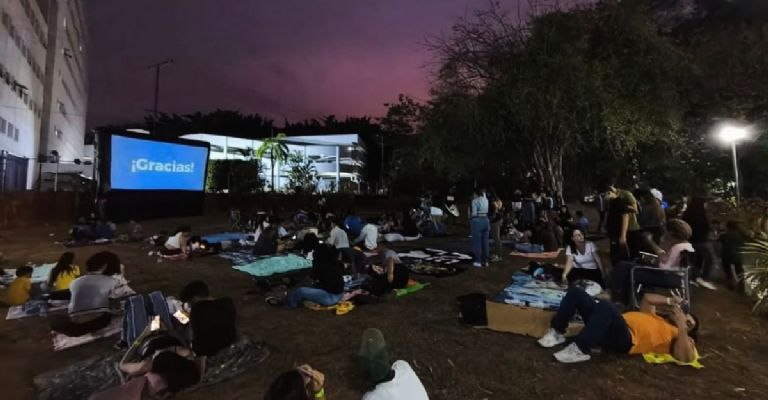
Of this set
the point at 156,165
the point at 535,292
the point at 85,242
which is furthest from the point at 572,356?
the point at 156,165

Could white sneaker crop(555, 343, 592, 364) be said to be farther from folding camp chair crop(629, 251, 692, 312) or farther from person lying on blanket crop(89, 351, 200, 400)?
person lying on blanket crop(89, 351, 200, 400)

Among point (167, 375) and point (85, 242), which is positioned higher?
point (85, 242)

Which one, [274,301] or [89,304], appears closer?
[89,304]

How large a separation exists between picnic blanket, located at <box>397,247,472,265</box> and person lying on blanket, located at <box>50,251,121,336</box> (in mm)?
5959

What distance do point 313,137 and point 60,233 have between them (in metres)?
44.4

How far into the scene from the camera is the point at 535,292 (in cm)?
649

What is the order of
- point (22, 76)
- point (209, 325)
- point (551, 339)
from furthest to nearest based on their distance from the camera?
point (22, 76), point (551, 339), point (209, 325)

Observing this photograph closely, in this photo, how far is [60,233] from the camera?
14.7 metres

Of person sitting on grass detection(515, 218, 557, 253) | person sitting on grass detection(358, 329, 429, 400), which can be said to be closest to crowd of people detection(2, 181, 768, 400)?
person sitting on grass detection(358, 329, 429, 400)

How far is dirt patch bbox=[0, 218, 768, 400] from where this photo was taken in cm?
360

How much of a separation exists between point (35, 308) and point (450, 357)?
5.59 metres

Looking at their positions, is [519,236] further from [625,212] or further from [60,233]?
[60,233]

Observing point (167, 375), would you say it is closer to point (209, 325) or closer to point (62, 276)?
point (209, 325)

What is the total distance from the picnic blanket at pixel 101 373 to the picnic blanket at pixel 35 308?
2241mm
